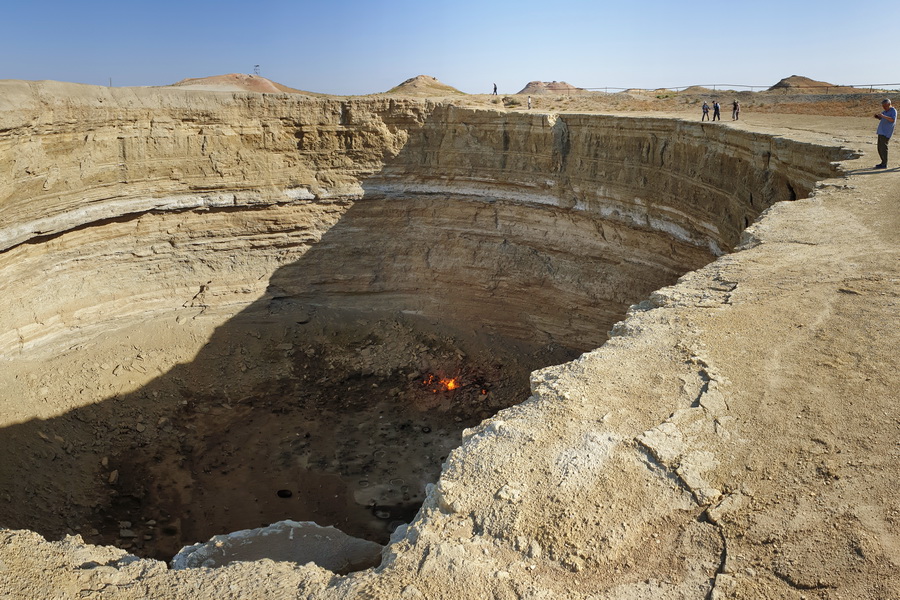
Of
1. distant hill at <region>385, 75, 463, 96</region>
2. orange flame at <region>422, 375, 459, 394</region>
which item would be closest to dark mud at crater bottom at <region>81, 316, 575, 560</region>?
orange flame at <region>422, 375, 459, 394</region>

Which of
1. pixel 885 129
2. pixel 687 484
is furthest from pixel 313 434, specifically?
pixel 885 129

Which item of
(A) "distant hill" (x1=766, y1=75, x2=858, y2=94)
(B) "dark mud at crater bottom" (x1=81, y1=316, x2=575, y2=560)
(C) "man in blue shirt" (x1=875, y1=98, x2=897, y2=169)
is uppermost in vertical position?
(A) "distant hill" (x1=766, y1=75, x2=858, y2=94)

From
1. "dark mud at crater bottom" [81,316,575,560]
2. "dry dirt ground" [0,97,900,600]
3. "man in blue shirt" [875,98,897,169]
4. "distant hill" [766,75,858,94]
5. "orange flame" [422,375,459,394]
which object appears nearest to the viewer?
"dry dirt ground" [0,97,900,600]

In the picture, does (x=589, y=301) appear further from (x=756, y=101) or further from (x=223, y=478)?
(x=756, y=101)

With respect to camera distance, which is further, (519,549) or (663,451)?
(663,451)

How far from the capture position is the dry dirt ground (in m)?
4.08

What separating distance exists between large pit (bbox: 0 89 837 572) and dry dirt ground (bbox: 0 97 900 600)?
7.19 meters

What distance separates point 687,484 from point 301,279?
52.8ft

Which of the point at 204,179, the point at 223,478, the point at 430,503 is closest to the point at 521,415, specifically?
the point at 430,503

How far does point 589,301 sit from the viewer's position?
17250mm

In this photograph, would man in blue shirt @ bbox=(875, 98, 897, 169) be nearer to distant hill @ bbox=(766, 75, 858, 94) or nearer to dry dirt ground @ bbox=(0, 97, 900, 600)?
dry dirt ground @ bbox=(0, 97, 900, 600)

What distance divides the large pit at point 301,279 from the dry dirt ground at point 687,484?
283 inches

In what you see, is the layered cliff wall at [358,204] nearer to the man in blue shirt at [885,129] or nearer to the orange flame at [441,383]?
the man in blue shirt at [885,129]

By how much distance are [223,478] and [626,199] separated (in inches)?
458
